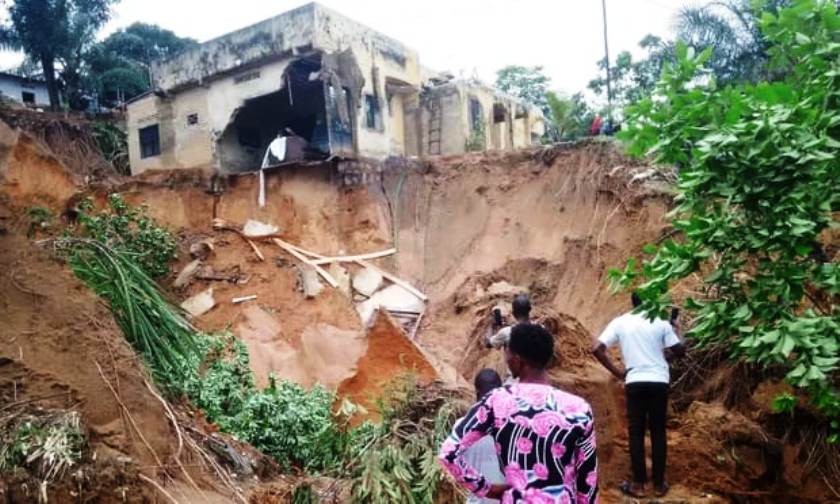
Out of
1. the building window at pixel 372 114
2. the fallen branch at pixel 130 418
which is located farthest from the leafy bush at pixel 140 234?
Answer: the fallen branch at pixel 130 418

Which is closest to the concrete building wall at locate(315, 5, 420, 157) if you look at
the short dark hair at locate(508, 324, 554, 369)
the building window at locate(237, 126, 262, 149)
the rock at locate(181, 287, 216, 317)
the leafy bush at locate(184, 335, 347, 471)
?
the building window at locate(237, 126, 262, 149)

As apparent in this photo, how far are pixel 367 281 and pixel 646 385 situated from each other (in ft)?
25.6

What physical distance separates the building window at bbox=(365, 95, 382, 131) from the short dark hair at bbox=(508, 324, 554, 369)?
48.5 feet

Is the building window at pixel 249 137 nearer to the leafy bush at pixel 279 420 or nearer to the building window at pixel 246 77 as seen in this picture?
the building window at pixel 246 77

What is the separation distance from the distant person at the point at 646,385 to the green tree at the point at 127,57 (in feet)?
62.4

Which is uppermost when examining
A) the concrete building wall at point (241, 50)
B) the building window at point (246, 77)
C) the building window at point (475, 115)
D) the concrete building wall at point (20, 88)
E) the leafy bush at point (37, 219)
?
the concrete building wall at point (20, 88)

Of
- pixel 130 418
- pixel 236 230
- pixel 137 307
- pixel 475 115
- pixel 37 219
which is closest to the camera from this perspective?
pixel 130 418

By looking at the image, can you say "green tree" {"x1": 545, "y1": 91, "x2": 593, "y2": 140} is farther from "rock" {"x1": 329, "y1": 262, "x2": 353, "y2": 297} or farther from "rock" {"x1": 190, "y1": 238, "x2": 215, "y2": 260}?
"rock" {"x1": 190, "y1": 238, "x2": 215, "y2": 260}

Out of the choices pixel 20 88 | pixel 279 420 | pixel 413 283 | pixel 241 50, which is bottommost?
pixel 279 420

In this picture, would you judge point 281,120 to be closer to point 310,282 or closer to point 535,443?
point 310,282

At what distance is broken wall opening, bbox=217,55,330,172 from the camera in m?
15.8

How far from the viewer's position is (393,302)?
12.0 meters

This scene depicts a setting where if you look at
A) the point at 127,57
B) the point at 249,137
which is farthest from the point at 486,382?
the point at 127,57

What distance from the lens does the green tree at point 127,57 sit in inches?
871
